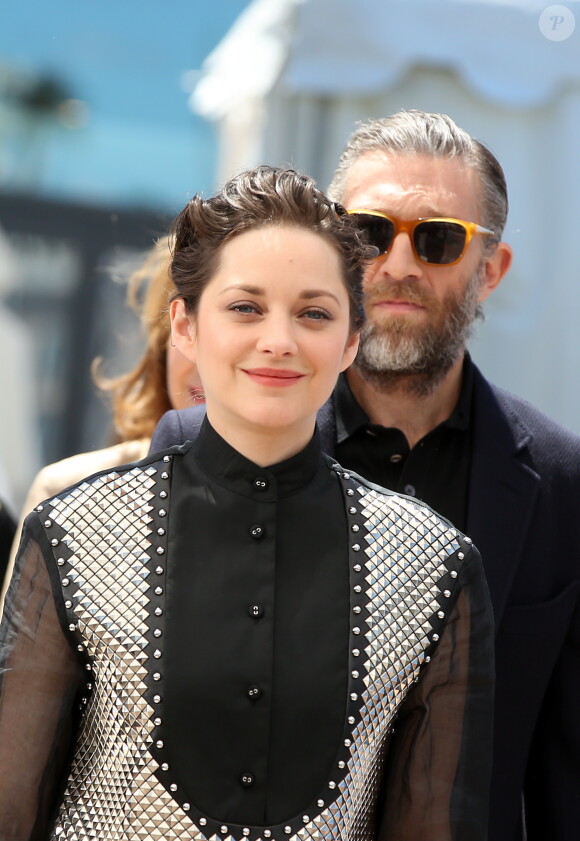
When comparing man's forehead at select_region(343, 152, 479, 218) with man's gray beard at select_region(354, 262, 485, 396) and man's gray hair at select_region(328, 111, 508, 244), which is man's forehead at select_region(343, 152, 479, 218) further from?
man's gray beard at select_region(354, 262, 485, 396)

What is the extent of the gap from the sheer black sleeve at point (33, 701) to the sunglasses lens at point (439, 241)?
1003 millimetres

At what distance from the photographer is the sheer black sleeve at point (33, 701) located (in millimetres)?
1568

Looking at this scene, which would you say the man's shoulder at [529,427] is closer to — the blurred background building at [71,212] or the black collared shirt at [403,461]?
the black collared shirt at [403,461]

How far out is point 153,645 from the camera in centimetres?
160

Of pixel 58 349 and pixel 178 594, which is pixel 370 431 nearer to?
pixel 178 594

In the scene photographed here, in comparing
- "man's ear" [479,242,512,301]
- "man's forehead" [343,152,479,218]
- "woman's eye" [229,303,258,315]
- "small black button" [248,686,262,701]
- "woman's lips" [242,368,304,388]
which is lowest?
"small black button" [248,686,262,701]

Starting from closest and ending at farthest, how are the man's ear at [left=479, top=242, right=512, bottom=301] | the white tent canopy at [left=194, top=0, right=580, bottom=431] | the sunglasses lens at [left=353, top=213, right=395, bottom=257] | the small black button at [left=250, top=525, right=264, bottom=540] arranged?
1. the small black button at [left=250, top=525, right=264, bottom=540]
2. the sunglasses lens at [left=353, top=213, right=395, bottom=257]
3. the man's ear at [left=479, top=242, right=512, bottom=301]
4. the white tent canopy at [left=194, top=0, right=580, bottom=431]

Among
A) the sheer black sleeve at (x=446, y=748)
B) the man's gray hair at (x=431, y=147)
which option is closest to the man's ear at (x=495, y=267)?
the man's gray hair at (x=431, y=147)

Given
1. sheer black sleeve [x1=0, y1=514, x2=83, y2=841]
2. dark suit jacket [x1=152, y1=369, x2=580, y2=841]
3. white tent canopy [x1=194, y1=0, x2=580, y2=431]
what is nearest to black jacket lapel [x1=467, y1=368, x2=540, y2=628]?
dark suit jacket [x1=152, y1=369, x2=580, y2=841]

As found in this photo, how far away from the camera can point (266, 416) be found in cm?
162

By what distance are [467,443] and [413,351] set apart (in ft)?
0.75

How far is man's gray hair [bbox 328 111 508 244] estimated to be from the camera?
2.34 meters

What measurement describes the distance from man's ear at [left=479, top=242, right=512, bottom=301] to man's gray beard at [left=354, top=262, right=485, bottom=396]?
117 millimetres

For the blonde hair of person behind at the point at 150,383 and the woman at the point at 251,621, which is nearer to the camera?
the woman at the point at 251,621
